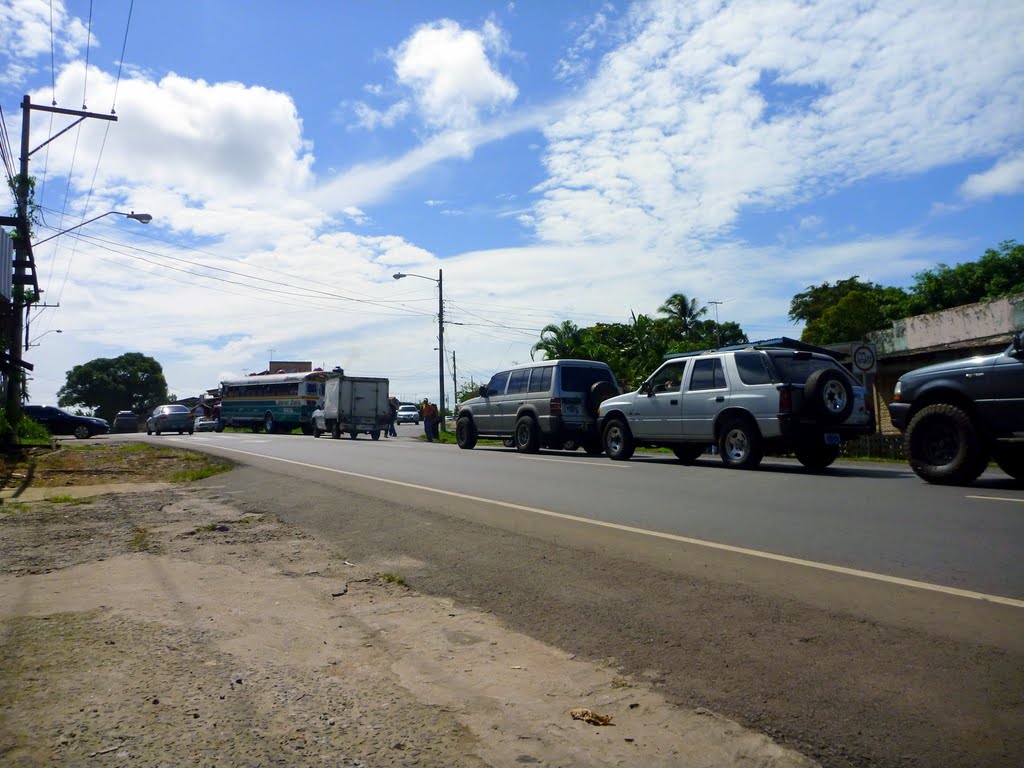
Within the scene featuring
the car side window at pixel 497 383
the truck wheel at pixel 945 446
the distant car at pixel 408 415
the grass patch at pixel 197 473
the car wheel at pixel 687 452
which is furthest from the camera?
the distant car at pixel 408 415

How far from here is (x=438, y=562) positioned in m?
6.88

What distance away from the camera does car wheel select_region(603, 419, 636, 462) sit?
16.4m

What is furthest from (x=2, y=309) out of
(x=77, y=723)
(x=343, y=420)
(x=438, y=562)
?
(x=77, y=723)

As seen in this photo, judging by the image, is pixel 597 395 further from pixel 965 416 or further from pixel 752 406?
pixel 965 416

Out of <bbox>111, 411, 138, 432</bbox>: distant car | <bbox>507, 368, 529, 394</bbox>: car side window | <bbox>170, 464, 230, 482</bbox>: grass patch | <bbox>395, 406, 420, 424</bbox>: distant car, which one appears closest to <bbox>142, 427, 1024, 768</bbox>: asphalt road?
<bbox>170, 464, 230, 482</bbox>: grass patch

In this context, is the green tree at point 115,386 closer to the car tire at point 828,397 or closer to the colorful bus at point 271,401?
the colorful bus at point 271,401

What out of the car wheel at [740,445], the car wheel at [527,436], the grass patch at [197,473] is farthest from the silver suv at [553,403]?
the grass patch at [197,473]

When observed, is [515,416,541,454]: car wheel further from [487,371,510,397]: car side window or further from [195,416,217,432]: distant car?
[195,416,217,432]: distant car

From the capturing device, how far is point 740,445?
13.8m

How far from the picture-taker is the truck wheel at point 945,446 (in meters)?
10.5

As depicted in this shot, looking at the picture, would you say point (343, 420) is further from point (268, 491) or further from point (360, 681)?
point (360, 681)

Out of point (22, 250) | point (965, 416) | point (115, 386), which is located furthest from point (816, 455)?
point (115, 386)

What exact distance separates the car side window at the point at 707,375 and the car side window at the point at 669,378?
0.34 meters

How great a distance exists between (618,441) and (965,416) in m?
7.14
